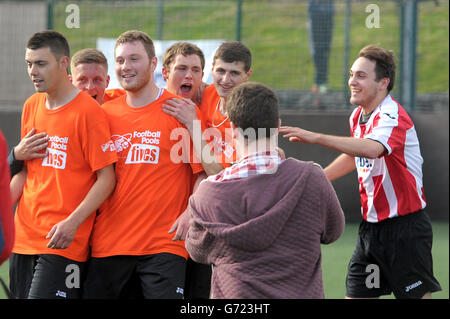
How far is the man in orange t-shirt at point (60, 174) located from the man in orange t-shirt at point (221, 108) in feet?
1.64

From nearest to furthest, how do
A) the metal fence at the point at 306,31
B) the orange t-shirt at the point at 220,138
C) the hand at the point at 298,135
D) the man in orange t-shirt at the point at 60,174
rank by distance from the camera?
the hand at the point at 298,135, the man in orange t-shirt at the point at 60,174, the orange t-shirt at the point at 220,138, the metal fence at the point at 306,31

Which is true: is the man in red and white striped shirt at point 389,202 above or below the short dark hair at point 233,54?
below

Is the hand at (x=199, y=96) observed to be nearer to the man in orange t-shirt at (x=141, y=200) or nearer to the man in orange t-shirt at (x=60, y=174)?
the man in orange t-shirt at (x=141, y=200)

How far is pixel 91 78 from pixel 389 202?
7.25 ft

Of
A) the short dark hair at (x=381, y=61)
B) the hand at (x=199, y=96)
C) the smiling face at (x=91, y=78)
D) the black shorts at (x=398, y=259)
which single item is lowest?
the black shorts at (x=398, y=259)

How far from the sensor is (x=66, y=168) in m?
3.95

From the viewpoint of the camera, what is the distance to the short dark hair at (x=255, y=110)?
2.83 metres

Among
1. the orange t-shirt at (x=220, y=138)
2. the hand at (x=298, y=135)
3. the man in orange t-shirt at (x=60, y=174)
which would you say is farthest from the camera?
the orange t-shirt at (x=220, y=138)

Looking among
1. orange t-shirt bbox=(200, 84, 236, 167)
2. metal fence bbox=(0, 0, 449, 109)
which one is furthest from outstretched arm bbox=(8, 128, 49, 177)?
metal fence bbox=(0, 0, 449, 109)


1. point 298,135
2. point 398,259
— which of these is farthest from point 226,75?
point 398,259

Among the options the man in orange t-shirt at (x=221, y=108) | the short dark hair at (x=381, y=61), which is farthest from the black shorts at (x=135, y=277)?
the short dark hair at (x=381, y=61)

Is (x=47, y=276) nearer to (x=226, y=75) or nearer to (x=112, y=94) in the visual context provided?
(x=112, y=94)
